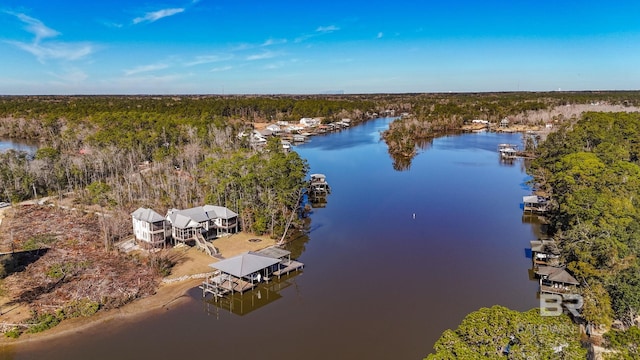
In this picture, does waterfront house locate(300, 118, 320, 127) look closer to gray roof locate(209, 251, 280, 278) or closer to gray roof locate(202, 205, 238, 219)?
gray roof locate(202, 205, 238, 219)

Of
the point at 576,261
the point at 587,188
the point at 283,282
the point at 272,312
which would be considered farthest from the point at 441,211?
the point at 272,312

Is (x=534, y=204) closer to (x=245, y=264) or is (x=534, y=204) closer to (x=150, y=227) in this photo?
(x=245, y=264)

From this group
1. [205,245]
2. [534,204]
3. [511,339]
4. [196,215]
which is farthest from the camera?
[534,204]

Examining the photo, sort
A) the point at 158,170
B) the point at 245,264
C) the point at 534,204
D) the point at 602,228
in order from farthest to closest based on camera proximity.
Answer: the point at 158,170 < the point at 534,204 < the point at 245,264 < the point at 602,228

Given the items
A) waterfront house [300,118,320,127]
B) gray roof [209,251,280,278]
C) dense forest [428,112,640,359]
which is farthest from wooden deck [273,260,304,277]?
waterfront house [300,118,320,127]

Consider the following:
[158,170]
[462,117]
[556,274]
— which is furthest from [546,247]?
[462,117]

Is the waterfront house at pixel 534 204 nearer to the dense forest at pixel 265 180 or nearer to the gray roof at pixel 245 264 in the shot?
the dense forest at pixel 265 180

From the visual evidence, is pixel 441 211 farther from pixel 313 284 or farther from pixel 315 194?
pixel 313 284

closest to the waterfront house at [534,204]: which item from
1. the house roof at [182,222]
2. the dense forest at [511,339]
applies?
the dense forest at [511,339]
